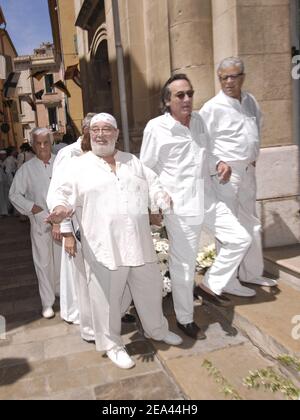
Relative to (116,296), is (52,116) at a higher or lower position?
higher

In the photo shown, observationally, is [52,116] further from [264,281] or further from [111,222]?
[111,222]

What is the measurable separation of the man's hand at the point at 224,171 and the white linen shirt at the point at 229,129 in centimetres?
11

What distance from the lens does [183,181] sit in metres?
3.67

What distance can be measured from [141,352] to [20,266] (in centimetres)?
420

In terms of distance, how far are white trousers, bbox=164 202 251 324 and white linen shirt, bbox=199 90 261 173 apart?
50cm

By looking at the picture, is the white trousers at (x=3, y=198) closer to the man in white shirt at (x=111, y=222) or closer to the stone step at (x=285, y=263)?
the stone step at (x=285, y=263)

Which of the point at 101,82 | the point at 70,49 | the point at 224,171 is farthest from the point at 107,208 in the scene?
the point at 70,49

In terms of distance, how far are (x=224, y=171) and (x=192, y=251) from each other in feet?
2.64

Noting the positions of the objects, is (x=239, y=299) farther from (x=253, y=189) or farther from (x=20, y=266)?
(x=20, y=266)

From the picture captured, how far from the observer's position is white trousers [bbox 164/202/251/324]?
3705 millimetres

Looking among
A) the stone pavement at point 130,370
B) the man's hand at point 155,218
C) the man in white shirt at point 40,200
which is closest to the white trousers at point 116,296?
the stone pavement at point 130,370

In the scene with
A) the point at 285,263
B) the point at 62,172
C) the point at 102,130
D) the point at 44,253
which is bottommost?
the point at 285,263

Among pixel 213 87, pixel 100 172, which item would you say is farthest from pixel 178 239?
pixel 213 87

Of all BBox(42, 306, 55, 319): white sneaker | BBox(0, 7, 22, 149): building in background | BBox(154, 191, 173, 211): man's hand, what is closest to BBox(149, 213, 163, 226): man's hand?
BBox(154, 191, 173, 211): man's hand
